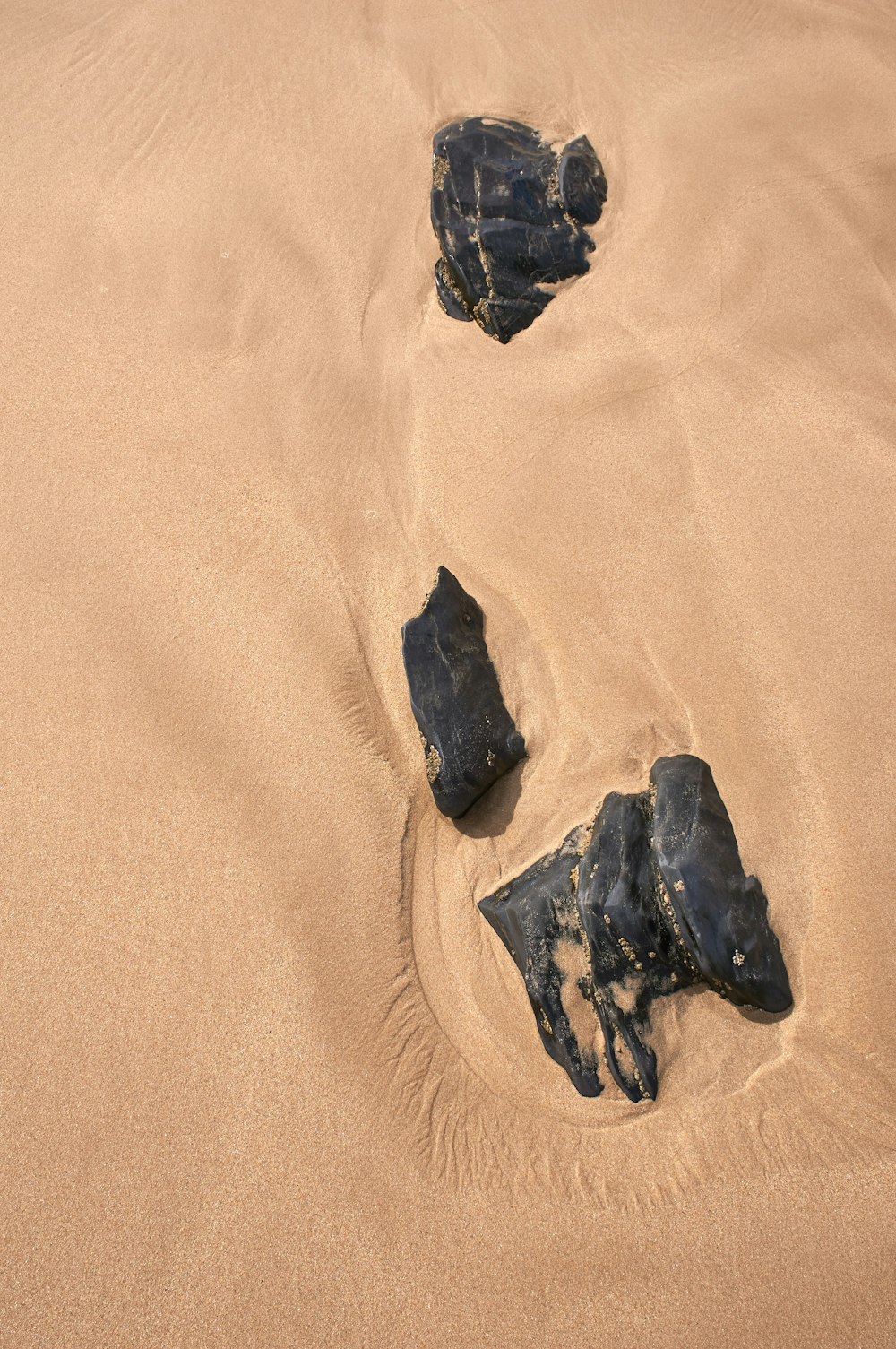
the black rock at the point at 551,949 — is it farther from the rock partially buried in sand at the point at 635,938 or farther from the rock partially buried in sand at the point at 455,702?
the rock partially buried in sand at the point at 455,702

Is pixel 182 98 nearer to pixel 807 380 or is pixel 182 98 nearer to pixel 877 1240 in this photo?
pixel 807 380

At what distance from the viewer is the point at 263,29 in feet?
11.3

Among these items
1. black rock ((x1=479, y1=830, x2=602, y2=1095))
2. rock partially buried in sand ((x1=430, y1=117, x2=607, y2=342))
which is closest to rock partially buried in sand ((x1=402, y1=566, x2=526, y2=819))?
black rock ((x1=479, y1=830, x2=602, y2=1095))

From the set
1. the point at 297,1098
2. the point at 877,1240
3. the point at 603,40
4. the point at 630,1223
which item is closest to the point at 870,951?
the point at 877,1240

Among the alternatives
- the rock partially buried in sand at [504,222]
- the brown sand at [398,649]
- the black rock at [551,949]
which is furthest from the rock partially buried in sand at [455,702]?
the rock partially buried in sand at [504,222]

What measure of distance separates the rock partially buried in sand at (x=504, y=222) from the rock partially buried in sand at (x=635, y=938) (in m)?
1.88

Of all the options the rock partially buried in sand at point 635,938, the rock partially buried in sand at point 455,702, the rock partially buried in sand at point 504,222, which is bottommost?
the rock partially buried in sand at point 635,938

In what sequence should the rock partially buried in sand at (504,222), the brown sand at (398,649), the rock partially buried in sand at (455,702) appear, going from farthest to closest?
the rock partially buried in sand at (504,222)
the rock partially buried in sand at (455,702)
the brown sand at (398,649)

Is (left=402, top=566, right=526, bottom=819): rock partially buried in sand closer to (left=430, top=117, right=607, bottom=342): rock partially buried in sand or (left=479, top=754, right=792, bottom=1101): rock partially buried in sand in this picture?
(left=479, top=754, right=792, bottom=1101): rock partially buried in sand

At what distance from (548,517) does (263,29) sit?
2741 millimetres

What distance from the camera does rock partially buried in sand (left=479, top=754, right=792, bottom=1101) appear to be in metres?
1.75

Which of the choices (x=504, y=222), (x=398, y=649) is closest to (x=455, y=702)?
(x=398, y=649)

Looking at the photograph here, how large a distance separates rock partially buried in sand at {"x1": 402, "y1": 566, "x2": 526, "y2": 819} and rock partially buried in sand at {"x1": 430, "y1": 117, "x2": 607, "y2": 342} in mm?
1169

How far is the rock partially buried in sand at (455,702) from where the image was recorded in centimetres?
205
